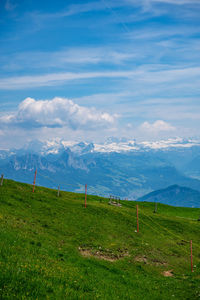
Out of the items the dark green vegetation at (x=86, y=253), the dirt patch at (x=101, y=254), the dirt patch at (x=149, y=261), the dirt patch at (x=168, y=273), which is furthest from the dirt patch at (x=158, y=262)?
the dirt patch at (x=101, y=254)

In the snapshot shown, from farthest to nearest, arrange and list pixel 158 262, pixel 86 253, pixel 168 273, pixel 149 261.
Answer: pixel 158 262 → pixel 149 261 → pixel 168 273 → pixel 86 253

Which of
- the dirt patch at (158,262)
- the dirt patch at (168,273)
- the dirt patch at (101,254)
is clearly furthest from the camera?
the dirt patch at (158,262)

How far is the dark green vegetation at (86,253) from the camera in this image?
14.8m

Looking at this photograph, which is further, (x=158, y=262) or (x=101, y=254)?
(x=158, y=262)

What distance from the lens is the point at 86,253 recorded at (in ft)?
102

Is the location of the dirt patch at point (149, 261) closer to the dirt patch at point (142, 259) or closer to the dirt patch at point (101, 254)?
the dirt patch at point (142, 259)

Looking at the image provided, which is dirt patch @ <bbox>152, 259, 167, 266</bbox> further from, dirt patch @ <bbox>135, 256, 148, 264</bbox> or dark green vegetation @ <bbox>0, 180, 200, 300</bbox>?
dirt patch @ <bbox>135, 256, 148, 264</bbox>

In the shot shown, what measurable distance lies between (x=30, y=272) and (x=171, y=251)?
107 feet

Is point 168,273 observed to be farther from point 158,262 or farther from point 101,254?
point 101,254

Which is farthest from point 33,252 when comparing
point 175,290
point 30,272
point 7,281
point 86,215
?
point 86,215

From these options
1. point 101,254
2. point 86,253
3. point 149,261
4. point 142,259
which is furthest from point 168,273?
point 86,253

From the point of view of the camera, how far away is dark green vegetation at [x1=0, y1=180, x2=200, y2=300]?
14.8 metres

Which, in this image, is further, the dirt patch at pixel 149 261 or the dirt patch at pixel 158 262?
the dirt patch at pixel 158 262

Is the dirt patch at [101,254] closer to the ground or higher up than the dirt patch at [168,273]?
higher up
